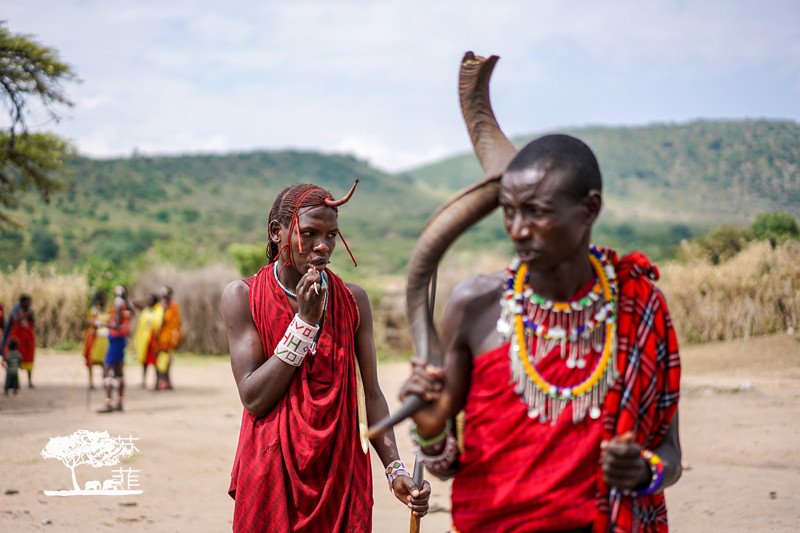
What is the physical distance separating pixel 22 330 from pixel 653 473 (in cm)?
1426

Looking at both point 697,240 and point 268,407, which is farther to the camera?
point 697,240

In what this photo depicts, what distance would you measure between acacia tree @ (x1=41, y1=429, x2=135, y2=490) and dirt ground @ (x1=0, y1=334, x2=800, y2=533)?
172 millimetres

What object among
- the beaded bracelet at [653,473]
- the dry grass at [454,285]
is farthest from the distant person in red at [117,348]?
the beaded bracelet at [653,473]

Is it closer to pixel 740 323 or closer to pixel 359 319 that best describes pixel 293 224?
pixel 359 319

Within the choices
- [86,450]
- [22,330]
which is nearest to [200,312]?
[22,330]

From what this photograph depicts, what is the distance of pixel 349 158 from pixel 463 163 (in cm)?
3431

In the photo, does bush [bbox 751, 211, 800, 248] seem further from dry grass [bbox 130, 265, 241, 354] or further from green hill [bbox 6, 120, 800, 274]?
dry grass [bbox 130, 265, 241, 354]

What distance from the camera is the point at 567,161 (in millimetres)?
2066

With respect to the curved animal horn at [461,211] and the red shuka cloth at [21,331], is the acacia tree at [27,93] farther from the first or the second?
the curved animal horn at [461,211]

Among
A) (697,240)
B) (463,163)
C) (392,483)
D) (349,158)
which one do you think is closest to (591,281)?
(392,483)

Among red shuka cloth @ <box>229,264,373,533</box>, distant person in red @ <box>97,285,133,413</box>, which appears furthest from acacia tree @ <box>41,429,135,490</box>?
red shuka cloth @ <box>229,264,373,533</box>

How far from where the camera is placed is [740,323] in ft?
56.9
